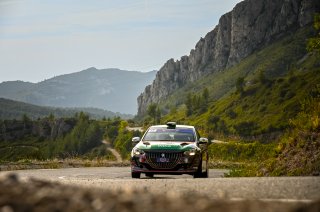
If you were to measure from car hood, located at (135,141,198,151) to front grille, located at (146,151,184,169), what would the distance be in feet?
0.47

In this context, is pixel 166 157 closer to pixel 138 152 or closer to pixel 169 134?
pixel 138 152

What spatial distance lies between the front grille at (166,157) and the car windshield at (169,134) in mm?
1252

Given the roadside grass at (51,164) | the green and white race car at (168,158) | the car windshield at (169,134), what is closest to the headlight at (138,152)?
the green and white race car at (168,158)

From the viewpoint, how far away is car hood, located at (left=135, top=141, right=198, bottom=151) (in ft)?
51.2

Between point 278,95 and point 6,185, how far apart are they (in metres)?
155

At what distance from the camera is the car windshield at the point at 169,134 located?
1683cm

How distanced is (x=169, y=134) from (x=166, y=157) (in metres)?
1.70

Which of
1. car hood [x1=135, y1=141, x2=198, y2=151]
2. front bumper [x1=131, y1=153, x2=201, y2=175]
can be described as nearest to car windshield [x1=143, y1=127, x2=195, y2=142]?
car hood [x1=135, y1=141, x2=198, y2=151]

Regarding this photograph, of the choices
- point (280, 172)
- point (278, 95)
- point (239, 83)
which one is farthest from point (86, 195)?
point (239, 83)

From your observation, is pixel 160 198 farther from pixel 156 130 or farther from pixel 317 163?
pixel 156 130

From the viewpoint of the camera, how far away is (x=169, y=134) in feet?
56.1

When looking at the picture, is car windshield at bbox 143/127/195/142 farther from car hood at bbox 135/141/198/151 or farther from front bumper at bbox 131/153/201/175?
front bumper at bbox 131/153/201/175

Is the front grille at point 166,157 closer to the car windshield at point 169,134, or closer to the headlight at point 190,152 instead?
the headlight at point 190,152

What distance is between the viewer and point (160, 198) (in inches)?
189
